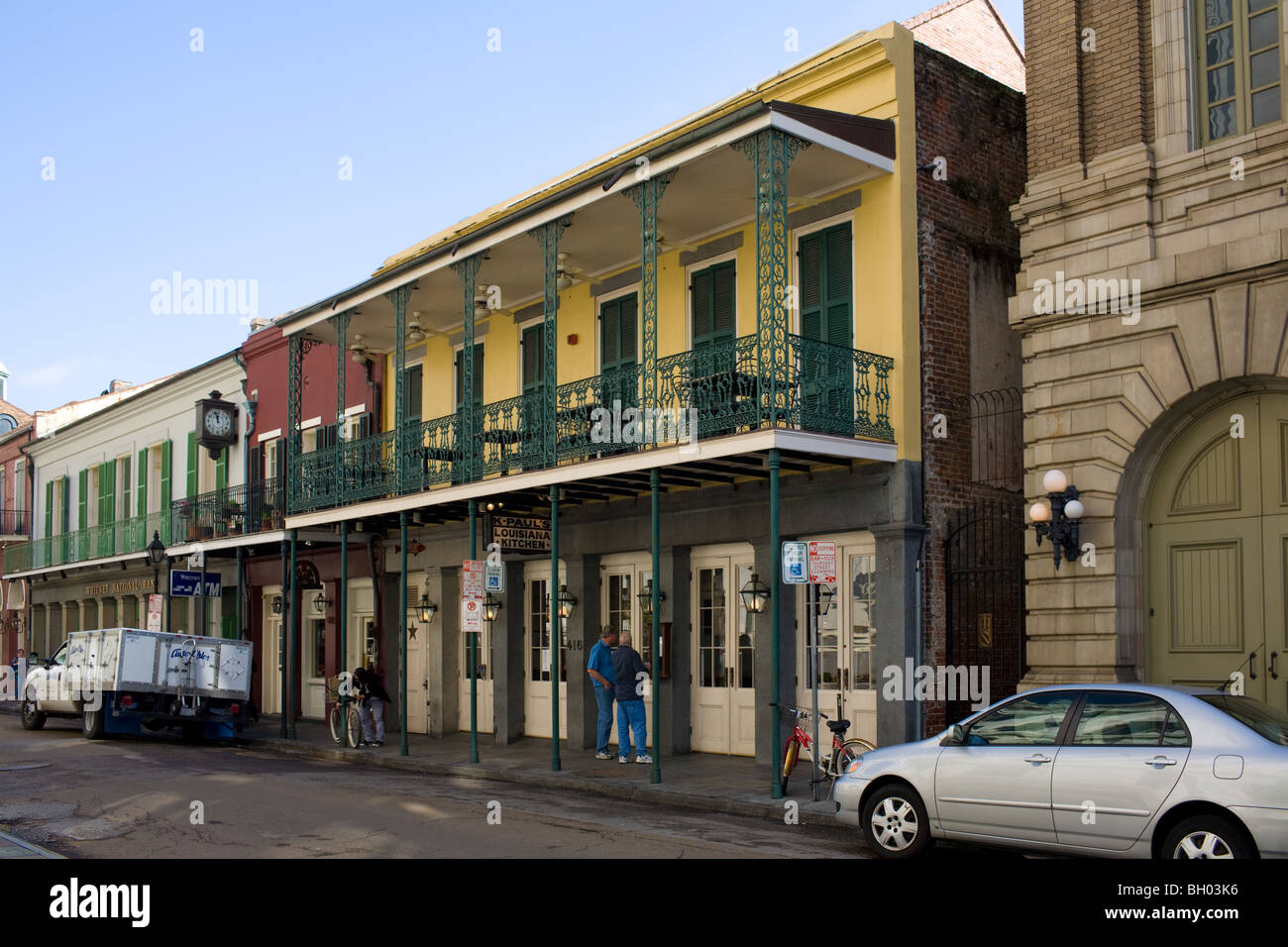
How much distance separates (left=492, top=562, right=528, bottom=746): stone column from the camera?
19328 mm

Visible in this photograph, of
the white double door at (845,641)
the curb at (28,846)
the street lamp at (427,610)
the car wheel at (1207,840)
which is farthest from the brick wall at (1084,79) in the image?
the street lamp at (427,610)

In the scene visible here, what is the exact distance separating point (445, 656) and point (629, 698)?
6.24 m

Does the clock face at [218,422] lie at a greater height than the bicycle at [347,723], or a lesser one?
greater

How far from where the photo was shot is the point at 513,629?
1959 cm

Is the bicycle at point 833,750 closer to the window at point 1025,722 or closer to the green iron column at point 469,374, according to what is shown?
the window at point 1025,722

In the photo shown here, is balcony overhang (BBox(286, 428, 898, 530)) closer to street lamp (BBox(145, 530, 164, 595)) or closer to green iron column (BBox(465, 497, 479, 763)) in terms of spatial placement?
green iron column (BBox(465, 497, 479, 763))

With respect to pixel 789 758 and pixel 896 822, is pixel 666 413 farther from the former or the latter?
pixel 896 822

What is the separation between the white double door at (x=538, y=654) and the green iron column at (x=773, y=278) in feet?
23.1

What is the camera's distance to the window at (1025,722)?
8898mm

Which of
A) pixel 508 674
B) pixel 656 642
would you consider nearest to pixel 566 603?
pixel 508 674

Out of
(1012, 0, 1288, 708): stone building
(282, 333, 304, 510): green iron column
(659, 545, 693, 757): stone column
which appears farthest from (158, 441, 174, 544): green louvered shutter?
(1012, 0, 1288, 708): stone building

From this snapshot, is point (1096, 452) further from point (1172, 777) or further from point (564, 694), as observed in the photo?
point (564, 694)

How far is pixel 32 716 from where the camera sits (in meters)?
23.5
